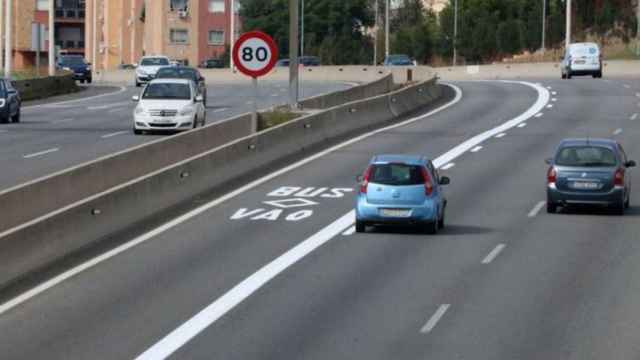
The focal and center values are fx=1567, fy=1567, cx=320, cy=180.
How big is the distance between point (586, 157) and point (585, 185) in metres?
1.09

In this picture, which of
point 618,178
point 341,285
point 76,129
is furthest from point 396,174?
point 76,129

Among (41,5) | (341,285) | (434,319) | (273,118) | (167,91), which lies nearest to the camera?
(434,319)

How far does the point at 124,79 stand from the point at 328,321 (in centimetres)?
8826

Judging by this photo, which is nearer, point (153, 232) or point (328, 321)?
point (328, 321)

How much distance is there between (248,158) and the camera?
3622 cm

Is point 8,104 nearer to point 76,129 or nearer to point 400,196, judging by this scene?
point 76,129

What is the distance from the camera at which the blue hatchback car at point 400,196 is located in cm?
2689

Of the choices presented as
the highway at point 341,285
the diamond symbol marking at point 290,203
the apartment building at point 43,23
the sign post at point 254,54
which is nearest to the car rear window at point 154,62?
the apartment building at point 43,23

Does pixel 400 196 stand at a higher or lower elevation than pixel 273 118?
lower

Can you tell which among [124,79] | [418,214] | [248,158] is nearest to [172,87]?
[248,158]

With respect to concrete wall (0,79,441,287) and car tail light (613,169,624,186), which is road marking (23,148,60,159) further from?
car tail light (613,169,624,186)

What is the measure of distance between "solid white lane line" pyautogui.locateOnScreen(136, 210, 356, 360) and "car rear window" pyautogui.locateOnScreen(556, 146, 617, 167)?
4.54 m

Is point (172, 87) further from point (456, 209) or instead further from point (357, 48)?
point (357, 48)

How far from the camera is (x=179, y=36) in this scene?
154750 millimetres
